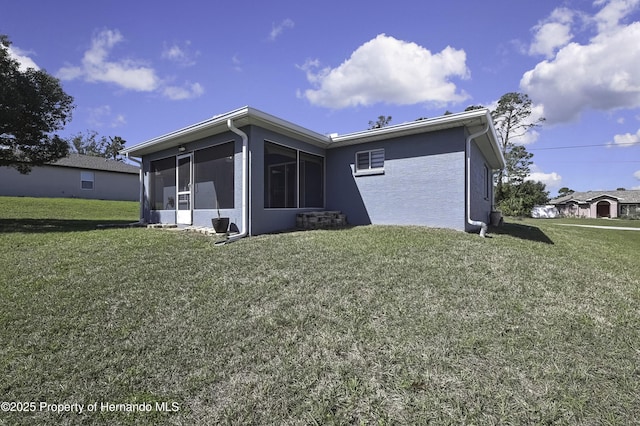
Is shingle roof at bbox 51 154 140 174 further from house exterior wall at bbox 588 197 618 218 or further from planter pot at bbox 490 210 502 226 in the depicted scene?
house exterior wall at bbox 588 197 618 218

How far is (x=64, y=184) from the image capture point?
20.3m

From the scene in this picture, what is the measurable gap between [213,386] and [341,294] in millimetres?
1792

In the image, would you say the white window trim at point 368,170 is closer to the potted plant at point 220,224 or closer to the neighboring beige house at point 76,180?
the potted plant at point 220,224

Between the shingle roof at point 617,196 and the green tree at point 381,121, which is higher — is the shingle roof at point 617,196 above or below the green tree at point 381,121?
below

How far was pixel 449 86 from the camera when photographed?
16.2 m

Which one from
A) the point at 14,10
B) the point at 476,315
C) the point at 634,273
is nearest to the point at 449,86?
the point at 634,273

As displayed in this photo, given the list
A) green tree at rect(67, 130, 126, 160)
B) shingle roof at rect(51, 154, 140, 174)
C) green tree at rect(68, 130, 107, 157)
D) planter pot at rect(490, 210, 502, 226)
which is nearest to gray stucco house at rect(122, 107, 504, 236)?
planter pot at rect(490, 210, 502, 226)

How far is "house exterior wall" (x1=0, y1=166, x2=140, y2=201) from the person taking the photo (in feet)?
60.4

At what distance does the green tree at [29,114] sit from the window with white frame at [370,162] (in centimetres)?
969

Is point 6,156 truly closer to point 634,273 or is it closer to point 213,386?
point 213,386

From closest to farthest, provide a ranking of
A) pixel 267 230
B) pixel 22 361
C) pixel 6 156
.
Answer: pixel 22 361, pixel 267 230, pixel 6 156

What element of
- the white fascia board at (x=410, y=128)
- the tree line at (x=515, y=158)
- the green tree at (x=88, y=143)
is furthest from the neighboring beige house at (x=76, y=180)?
the green tree at (x=88, y=143)

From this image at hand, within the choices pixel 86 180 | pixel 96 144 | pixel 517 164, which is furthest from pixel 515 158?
pixel 96 144

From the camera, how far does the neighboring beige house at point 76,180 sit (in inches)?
731
